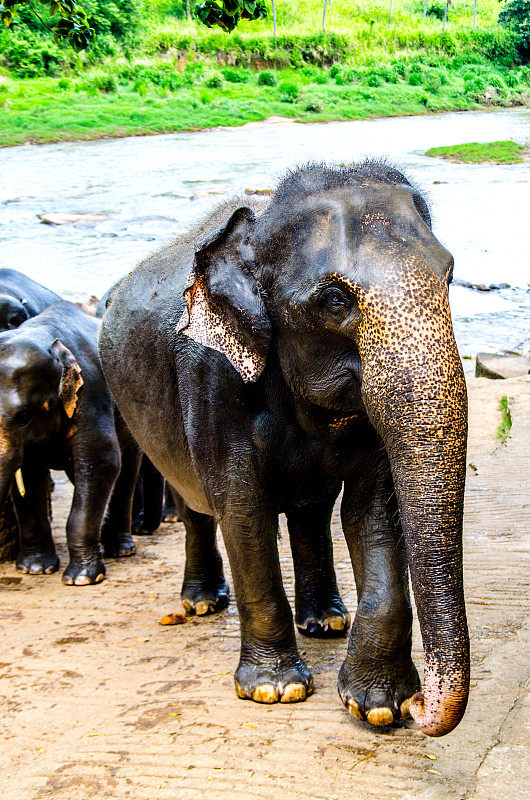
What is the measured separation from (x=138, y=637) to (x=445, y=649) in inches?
86.3

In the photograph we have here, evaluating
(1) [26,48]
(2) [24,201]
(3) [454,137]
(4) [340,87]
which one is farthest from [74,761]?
(4) [340,87]

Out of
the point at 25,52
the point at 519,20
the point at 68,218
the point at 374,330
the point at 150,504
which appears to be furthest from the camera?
the point at 519,20

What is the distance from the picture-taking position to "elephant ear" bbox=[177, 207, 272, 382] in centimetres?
311

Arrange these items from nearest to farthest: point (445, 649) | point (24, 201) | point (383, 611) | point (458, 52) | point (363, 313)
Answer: point (445, 649) < point (363, 313) < point (383, 611) < point (24, 201) < point (458, 52)

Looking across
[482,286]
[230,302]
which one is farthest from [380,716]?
[482,286]

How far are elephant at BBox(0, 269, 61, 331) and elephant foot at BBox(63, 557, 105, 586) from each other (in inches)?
79.0

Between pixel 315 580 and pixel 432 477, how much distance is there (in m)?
1.70

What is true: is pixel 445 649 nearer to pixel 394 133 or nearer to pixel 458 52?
pixel 394 133

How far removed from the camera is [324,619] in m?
4.09

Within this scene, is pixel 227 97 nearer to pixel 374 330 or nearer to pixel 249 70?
pixel 249 70

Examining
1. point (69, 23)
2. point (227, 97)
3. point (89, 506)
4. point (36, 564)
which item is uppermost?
point (69, 23)

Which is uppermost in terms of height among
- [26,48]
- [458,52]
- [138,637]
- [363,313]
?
[363,313]

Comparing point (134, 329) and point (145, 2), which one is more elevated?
point (134, 329)

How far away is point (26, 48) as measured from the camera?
3903 centimetres
